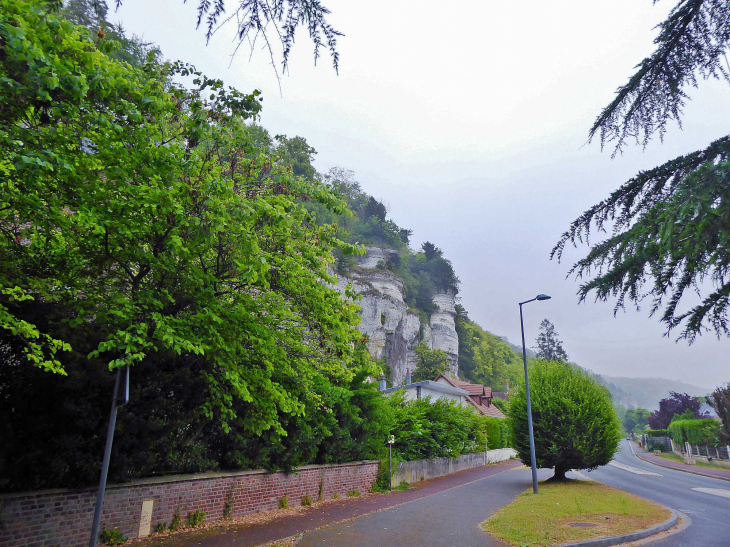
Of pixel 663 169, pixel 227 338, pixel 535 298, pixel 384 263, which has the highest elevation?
pixel 384 263

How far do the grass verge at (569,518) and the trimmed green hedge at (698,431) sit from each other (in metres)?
29.0

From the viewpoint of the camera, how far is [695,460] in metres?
36.2

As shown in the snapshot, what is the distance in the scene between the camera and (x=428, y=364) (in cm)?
7625

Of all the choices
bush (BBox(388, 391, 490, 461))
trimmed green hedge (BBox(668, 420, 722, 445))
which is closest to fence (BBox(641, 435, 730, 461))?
trimmed green hedge (BBox(668, 420, 722, 445))

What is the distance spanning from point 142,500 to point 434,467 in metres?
18.3

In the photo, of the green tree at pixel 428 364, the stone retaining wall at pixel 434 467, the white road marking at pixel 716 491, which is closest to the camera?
the white road marking at pixel 716 491

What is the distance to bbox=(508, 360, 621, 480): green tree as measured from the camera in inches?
720

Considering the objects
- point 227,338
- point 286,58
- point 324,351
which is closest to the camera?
point 286,58

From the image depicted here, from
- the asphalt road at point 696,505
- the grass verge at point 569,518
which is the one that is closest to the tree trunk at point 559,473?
the asphalt road at point 696,505

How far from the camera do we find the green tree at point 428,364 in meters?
75.2

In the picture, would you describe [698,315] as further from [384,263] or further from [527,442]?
[384,263]

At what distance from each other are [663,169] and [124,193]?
7597 mm

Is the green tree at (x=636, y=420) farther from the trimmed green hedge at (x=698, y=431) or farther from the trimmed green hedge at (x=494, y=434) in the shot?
the trimmed green hedge at (x=494, y=434)

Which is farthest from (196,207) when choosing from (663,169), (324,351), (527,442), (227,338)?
(527,442)
